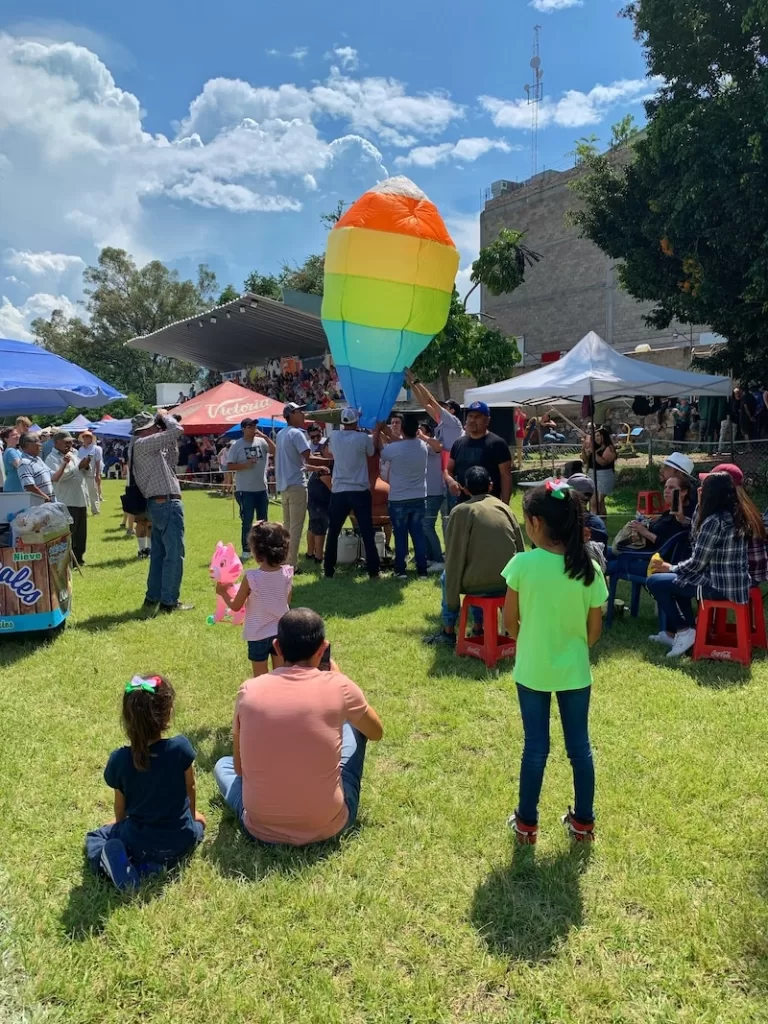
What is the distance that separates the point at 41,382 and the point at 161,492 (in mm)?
1594

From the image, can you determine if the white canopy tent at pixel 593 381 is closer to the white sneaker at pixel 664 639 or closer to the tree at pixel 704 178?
the tree at pixel 704 178

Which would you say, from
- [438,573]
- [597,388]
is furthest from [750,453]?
[438,573]

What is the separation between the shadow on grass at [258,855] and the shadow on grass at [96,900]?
0.54ft

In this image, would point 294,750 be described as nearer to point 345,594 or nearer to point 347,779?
point 347,779

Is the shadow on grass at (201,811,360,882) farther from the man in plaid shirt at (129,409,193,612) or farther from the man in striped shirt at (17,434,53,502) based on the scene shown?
the man in striped shirt at (17,434,53,502)

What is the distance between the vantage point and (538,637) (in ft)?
9.34

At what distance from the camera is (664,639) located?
18.2 feet

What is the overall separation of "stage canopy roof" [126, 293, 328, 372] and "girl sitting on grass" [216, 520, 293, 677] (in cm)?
2216

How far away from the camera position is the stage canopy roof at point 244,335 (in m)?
28.9

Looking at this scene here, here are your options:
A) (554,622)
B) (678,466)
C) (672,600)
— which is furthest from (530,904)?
(678,466)

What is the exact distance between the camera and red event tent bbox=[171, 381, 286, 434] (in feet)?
58.0

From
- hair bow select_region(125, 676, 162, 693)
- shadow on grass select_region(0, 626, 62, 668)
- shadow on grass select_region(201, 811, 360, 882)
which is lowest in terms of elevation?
shadow on grass select_region(0, 626, 62, 668)

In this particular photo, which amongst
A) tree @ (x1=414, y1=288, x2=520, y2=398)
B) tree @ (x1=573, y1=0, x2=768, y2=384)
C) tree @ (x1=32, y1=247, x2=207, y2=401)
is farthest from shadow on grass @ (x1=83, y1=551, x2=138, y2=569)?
tree @ (x1=32, y1=247, x2=207, y2=401)

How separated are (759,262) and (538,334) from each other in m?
30.1
